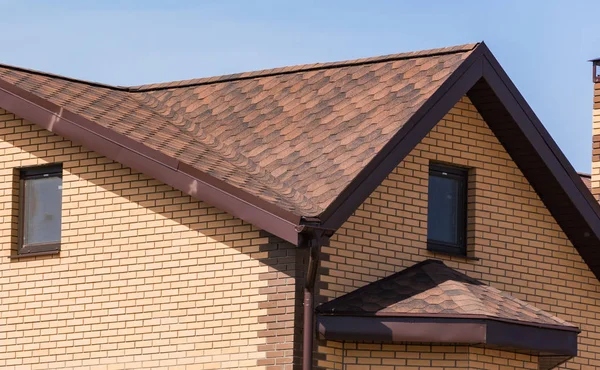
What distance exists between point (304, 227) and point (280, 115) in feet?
12.0

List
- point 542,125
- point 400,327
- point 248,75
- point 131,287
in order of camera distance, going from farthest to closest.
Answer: point 248,75
point 542,125
point 131,287
point 400,327

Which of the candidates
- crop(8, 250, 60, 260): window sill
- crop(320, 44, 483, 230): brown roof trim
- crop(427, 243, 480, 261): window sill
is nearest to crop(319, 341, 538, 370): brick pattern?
crop(320, 44, 483, 230): brown roof trim

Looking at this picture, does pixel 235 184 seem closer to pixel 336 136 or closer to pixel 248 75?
pixel 336 136

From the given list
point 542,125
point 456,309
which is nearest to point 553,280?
point 542,125

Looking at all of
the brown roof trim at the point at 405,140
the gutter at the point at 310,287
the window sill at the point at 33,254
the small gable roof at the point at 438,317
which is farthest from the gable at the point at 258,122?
the window sill at the point at 33,254

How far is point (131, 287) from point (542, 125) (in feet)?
17.1

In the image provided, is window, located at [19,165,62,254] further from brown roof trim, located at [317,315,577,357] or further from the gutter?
brown roof trim, located at [317,315,577,357]

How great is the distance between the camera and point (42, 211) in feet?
54.2

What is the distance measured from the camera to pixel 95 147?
15.7 meters

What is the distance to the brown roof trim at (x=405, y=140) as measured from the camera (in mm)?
14500

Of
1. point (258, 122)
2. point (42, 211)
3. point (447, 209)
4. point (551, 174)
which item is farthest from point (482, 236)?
point (42, 211)

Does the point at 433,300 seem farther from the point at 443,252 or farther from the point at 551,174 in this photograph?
the point at 551,174

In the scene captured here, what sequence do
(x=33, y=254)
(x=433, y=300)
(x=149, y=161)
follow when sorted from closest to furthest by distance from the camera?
(x=433, y=300)
(x=149, y=161)
(x=33, y=254)

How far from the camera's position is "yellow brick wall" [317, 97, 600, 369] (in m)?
15.5
